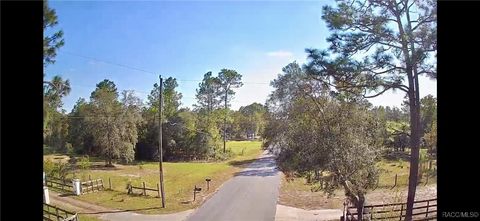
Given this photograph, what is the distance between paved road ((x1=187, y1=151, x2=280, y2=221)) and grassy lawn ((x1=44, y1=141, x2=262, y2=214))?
23cm

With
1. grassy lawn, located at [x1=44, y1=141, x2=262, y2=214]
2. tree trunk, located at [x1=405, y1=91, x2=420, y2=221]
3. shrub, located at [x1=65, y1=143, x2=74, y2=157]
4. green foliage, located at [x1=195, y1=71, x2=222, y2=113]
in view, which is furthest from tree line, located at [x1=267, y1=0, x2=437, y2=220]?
shrub, located at [x1=65, y1=143, x2=74, y2=157]

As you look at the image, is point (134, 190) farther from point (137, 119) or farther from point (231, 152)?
point (231, 152)

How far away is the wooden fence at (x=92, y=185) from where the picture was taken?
21.1 feet

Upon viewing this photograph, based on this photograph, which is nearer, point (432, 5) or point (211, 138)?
point (432, 5)

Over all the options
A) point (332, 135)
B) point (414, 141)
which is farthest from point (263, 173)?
point (414, 141)

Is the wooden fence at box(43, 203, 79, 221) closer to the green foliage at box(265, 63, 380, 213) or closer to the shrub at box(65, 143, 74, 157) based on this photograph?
the shrub at box(65, 143, 74, 157)

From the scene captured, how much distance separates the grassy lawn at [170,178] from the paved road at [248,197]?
0.76 feet

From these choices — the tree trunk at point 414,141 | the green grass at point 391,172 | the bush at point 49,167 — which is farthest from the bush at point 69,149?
the tree trunk at point 414,141

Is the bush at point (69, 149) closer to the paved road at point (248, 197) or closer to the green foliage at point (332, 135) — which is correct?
the paved road at point (248, 197)

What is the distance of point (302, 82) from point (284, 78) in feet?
0.90

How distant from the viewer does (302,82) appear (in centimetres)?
475

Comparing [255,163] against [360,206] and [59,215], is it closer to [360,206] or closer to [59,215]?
[360,206]

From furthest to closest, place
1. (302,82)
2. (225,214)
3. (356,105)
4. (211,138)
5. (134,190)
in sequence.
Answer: (211,138) → (134,190) → (225,214) → (302,82) → (356,105)
